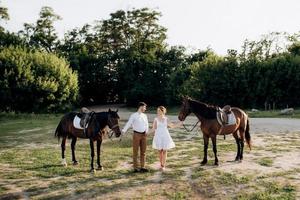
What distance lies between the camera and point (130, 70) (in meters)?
57.1

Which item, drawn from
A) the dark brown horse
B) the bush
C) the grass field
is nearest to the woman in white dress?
the grass field

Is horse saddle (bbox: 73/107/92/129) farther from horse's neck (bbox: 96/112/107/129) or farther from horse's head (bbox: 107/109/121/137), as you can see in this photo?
horse's head (bbox: 107/109/121/137)

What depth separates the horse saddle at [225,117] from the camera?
13.6 metres

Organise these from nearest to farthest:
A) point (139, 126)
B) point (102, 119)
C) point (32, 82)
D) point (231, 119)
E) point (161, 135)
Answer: point (139, 126)
point (161, 135)
point (102, 119)
point (231, 119)
point (32, 82)

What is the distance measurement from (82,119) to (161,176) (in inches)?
139

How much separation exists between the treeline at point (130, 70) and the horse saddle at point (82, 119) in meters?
27.7

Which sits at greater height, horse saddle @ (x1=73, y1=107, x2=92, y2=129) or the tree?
the tree

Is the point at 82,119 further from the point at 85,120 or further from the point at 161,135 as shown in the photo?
the point at 161,135

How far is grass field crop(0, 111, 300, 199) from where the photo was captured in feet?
33.2

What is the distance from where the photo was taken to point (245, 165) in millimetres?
13383

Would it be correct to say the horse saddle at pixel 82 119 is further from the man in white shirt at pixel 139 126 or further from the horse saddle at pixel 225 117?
the horse saddle at pixel 225 117

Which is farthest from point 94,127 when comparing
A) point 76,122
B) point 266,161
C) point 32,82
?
point 32,82

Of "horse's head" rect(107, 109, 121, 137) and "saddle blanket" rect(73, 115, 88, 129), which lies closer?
"horse's head" rect(107, 109, 121, 137)

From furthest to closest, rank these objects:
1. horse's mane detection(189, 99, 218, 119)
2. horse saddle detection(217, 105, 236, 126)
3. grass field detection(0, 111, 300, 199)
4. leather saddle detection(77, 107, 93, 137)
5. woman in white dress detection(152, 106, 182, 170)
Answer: horse saddle detection(217, 105, 236, 126) < horse's mane detection(189, 99, 218, 119) < leather saddle detection(77, 107, 93, 137) < woman in white dress detection(152, 106, 182, 170) < grass field detection(0, 111, 300, 199)
